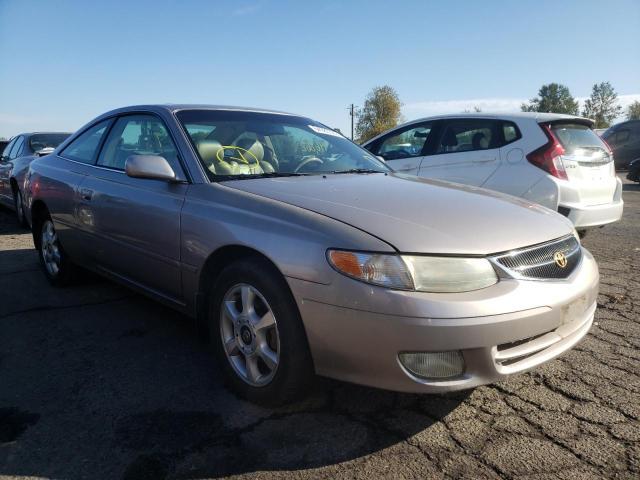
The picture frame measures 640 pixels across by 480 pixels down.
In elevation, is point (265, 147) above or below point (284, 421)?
above

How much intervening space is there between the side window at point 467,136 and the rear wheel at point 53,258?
13.5ft

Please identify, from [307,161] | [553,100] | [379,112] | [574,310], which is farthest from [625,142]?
[553,100]

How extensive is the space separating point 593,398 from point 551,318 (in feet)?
2.18

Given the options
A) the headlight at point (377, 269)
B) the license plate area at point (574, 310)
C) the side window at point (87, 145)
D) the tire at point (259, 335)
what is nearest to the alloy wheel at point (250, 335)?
the tire at point (259, 335)

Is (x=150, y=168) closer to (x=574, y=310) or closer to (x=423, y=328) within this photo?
(x=423, y=328)

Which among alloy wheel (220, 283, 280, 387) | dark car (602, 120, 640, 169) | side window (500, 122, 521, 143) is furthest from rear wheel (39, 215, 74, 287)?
dark car (602, 120, 640, 169)

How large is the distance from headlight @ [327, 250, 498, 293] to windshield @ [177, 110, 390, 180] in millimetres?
1152

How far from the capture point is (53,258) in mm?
4473

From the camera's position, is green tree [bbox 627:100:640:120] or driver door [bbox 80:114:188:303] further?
green tree [bbox 627:100:640:120]

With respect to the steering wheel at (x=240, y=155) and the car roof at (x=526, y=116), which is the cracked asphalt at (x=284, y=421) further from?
the car roof at (x=526, y=116)

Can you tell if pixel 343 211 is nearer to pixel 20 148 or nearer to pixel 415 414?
pixel 415 414

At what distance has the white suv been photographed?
16.2ft

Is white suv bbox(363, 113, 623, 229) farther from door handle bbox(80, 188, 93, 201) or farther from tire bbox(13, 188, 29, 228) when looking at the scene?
tire bbox(13, 188, 29, 228)

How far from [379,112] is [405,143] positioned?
220 ft
